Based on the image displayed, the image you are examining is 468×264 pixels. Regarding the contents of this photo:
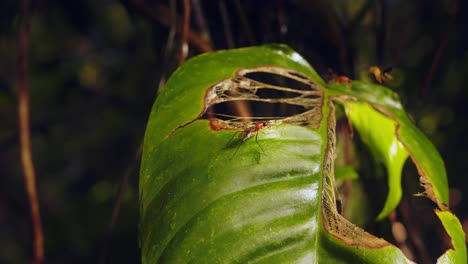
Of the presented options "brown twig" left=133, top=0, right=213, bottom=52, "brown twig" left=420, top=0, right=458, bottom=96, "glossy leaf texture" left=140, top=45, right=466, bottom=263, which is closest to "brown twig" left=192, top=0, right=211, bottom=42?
"brown twig" left=133, top=0, right=213, bottom=52

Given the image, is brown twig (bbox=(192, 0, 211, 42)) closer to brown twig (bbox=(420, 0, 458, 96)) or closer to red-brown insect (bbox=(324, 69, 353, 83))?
red-brown insect (bbox=(324, 69, 353, 83))

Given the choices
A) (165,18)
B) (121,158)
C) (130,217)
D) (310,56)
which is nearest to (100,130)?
(121,158)


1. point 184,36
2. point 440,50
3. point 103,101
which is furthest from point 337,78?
point 103,101

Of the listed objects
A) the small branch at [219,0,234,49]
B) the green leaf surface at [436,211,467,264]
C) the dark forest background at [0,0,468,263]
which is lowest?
the dark forest background at [0,0,468,263]

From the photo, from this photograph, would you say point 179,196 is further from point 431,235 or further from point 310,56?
point 431,235

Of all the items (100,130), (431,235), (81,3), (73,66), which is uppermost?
(81,3)

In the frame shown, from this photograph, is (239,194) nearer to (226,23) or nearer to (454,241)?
(454,241)
